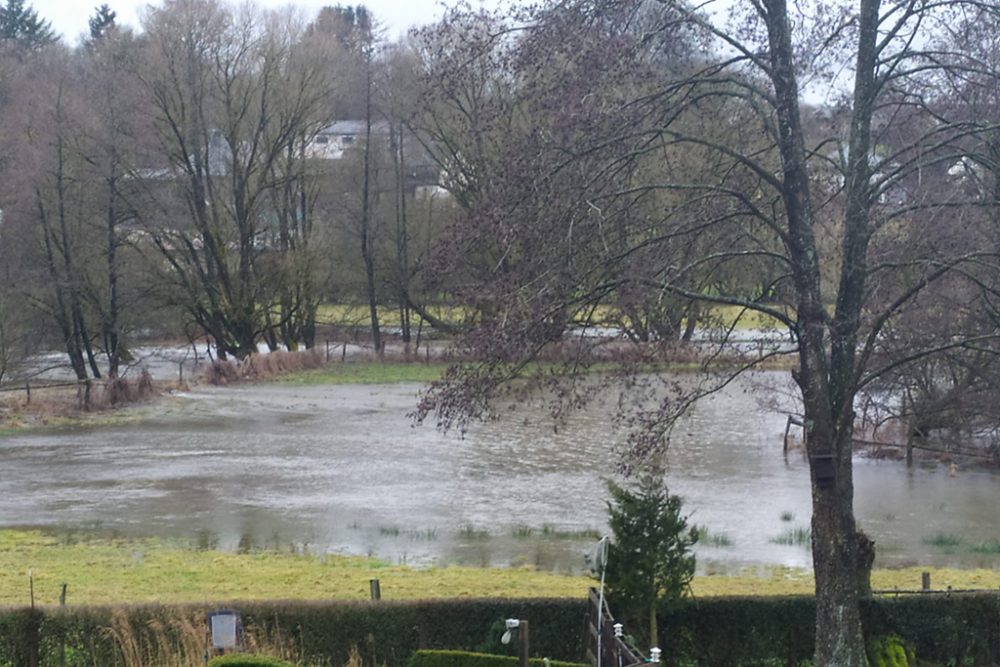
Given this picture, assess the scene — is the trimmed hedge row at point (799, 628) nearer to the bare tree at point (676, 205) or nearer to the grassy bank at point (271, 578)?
the bare tree at point (676, 205)

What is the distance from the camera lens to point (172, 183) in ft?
153

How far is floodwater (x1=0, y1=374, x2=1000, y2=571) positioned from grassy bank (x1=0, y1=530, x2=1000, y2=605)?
42.1 inches

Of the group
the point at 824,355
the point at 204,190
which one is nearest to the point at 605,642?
the point at 824,355

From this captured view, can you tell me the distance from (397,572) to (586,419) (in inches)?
776

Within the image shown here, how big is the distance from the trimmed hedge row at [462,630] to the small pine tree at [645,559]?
33 cm

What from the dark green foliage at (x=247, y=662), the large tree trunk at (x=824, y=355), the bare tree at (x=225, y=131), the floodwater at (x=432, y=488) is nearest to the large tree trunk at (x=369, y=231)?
the bare tree at (x=225, y=131)

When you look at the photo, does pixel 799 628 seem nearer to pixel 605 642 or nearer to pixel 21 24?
pixel 605 642

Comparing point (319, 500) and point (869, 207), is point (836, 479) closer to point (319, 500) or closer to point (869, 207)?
point (869, 207)

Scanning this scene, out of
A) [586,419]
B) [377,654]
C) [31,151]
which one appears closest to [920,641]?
[377,654]

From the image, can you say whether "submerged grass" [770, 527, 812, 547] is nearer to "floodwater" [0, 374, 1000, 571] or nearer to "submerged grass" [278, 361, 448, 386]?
"floodwater" [0, 374, 1000, 571]

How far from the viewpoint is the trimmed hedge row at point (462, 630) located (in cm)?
1099

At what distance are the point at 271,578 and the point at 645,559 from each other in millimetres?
6478

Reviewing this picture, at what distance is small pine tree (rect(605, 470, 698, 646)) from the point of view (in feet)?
35.9

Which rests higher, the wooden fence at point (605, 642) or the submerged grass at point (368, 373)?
the submerged grass at point (368, 373)
